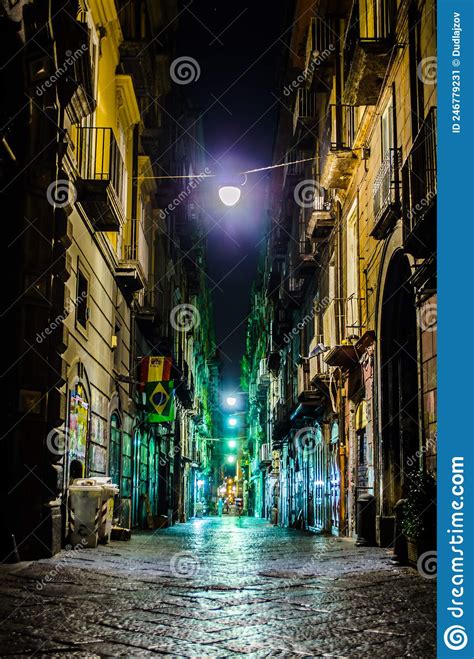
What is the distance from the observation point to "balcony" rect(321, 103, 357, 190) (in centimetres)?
1789

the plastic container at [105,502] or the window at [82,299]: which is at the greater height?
the window at [82,299]

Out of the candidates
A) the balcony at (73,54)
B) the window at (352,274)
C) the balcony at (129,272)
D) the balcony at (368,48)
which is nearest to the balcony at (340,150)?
the window at (352,274)

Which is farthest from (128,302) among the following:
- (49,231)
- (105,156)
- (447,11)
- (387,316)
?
(447,11)

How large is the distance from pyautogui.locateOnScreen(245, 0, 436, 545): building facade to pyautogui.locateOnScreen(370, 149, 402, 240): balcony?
35 mm

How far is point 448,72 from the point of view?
4832mm

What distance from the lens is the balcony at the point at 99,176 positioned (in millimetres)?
13875

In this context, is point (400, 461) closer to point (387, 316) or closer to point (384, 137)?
point (387, 316)

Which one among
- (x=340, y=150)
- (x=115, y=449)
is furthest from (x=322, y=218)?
(x=115, y=449)

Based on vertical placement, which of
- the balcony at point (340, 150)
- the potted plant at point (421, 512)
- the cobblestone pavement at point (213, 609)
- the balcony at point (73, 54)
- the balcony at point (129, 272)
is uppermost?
the balcony at point (340, 150)

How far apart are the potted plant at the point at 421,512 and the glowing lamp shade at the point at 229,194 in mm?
7782

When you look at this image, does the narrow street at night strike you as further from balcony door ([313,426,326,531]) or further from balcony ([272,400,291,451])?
balcony ([272,400,291,451])

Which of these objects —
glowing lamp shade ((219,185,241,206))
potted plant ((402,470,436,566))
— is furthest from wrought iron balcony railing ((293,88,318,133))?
potted plant ((402,470,436,566))

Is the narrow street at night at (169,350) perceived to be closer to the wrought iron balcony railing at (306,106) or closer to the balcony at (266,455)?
the wrought iron balcony railing at (306,106)

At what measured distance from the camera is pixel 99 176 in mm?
Result: 15992
